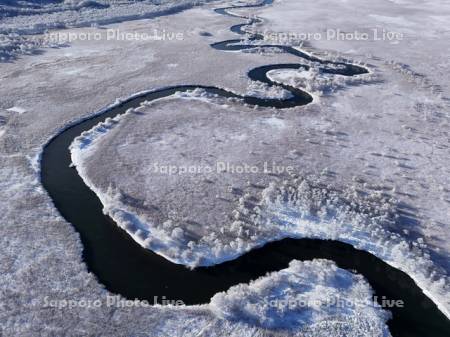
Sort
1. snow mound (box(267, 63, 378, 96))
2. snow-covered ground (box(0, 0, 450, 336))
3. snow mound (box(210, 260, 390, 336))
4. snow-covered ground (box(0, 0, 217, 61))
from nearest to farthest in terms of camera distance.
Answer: snow mound (box(210, 260, 390, 336)) → snow-covered ground (box(0, 0, 450, 336)) → snow mound (box(267, 63, 378, 96)) → snow-covered ground (box(0, 0, 217, 61))

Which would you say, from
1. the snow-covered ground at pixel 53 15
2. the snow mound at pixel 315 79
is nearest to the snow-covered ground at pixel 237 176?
the snow mound at pixel 315 79

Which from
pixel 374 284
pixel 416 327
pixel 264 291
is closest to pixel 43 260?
pixel 264 291

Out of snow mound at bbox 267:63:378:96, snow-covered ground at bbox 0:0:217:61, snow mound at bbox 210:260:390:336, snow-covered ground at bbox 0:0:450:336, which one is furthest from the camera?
snow-covered ground at bbox 0:0:217:61

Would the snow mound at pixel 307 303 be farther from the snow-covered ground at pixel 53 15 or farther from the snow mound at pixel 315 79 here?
the snow-covered ground at pixel 53 15

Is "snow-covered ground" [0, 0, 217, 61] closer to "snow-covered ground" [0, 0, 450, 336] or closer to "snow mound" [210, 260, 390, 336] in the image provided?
"snow-covered ground" [0, 0, 450, 336]

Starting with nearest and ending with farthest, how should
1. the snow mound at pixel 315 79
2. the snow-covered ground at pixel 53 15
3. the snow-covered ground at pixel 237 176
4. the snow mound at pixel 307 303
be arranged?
the snow mound at pixel 307 303
the snow-covered ground at pixel 237 176
the snow mound at pixel 315 79
the snow-covered ground at pixel 53 15

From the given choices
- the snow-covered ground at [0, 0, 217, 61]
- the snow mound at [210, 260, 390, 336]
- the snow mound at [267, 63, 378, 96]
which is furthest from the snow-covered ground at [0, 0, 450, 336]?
the snow-covered ground at [0, 0, 217, 61]

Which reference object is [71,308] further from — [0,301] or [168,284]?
[168,284]
